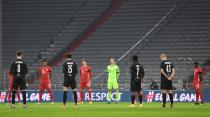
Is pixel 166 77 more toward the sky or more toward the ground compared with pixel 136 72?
more toward the ground

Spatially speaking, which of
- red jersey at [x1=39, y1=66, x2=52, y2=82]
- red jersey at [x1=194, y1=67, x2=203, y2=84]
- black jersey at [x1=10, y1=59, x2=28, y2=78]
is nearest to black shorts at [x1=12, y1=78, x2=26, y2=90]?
black jersey at [x1=10, y1=59, x2=28, y2=78]

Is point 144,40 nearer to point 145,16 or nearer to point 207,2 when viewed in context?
point 145,16

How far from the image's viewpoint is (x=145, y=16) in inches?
1742

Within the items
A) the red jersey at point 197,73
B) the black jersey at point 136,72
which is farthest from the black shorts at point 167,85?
the red jersey at point 197,73

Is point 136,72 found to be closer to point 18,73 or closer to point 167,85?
point 167,85

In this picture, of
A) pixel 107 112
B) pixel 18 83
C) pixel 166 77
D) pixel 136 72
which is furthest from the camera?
pixel 136 72

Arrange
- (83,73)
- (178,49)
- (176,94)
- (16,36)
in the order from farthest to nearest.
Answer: (16,36)
(178,49)
(176,94)
(83,73)

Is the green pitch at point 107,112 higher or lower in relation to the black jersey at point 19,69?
lower

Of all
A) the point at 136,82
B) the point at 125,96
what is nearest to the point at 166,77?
Answer: the point at 136,82

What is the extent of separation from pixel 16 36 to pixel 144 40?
8.30m

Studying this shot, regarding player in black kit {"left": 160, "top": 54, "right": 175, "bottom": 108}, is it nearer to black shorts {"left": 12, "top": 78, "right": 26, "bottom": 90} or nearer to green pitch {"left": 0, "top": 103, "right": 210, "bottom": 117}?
green pitch {"left": 0, "top": 103, "right": 210, "bottom": 117}

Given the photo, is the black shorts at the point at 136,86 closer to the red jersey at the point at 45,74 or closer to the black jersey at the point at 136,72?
the black jersey at the point at 136,72

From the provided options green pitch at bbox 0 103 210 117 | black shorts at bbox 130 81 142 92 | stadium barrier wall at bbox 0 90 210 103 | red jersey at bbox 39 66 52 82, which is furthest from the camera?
stadium barrier wall at bbox 0 90 210 103

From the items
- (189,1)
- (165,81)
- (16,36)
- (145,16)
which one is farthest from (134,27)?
(165,81)
